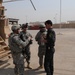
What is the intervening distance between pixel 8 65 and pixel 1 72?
3.31 ft

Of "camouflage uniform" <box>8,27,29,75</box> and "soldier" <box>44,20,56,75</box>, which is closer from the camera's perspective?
"camouflage uniform" <box>8,27,29,75</box>

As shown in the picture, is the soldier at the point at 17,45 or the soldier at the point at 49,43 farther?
the soldier at the point at 49,43

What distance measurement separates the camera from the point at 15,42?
5863 millimetres

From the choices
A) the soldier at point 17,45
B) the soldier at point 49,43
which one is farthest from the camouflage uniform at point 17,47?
the soldier at point 49,43

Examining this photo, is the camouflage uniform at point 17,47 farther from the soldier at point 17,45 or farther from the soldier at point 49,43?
the soldier at point 49,43

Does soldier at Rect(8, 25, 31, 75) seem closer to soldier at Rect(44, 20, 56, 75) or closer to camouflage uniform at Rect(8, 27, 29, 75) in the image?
camouflage uniform at Rect(8, 27, 29, 75)

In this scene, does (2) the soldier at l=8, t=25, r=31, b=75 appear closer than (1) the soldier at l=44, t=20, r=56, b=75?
Yes

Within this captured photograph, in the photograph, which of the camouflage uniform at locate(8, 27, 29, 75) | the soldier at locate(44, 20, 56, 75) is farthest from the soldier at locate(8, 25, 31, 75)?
the soldier at locate(44, 20, 56, 75)

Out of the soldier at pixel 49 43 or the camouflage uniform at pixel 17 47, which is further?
the soldier at pixel 49 43

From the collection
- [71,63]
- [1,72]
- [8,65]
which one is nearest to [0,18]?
[8,65]

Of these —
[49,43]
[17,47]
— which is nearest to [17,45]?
[17,47]

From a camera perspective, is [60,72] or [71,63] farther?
[71,63]

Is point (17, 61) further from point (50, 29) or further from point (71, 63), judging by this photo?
point (71, 63)

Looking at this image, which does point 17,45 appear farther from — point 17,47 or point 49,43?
point 49,43
